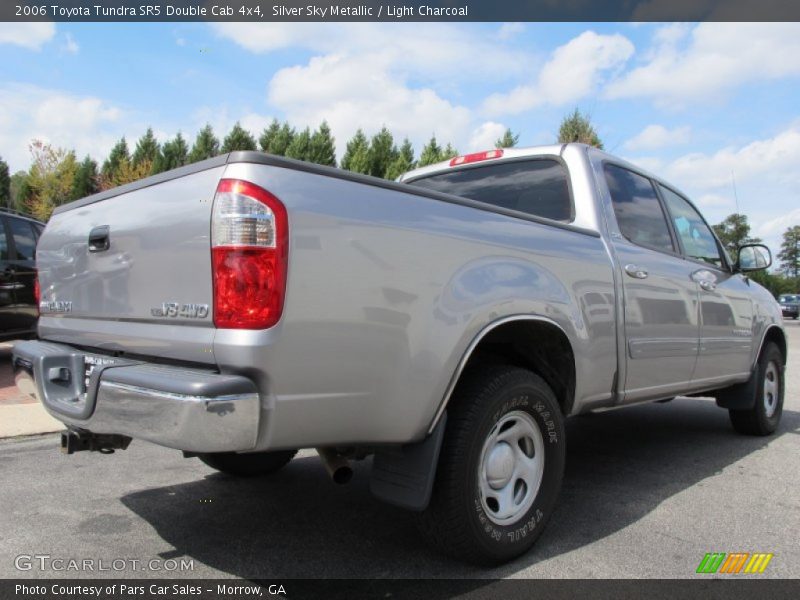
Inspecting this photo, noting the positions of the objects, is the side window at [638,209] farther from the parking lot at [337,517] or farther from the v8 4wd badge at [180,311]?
the v8 4wd badge at [180,311]

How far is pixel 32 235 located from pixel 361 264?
7.44 m

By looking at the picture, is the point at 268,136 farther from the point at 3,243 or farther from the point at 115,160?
the point at 3,243

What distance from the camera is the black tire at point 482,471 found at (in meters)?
2.45

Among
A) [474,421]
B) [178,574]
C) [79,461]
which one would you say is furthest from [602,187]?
[79,461]

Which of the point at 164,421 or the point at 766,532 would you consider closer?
the point at 164,421

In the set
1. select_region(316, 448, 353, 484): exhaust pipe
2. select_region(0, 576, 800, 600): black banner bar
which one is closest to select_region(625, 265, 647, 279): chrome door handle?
select_region(0, 576, 800, 600): black banner bar

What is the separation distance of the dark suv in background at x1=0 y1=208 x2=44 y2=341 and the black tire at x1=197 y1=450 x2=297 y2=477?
15.8 feet

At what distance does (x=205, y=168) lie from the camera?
220 cm

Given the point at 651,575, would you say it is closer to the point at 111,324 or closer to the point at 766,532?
the point at 766,532

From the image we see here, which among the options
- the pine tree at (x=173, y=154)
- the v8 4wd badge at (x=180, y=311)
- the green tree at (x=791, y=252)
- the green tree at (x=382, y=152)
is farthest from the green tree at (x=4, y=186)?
the green tree at (x=791, y=252)

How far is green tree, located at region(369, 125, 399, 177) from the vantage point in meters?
28.6

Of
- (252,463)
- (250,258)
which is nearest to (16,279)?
(252,463)

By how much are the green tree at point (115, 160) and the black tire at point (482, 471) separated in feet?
110

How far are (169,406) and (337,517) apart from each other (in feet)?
5.20
